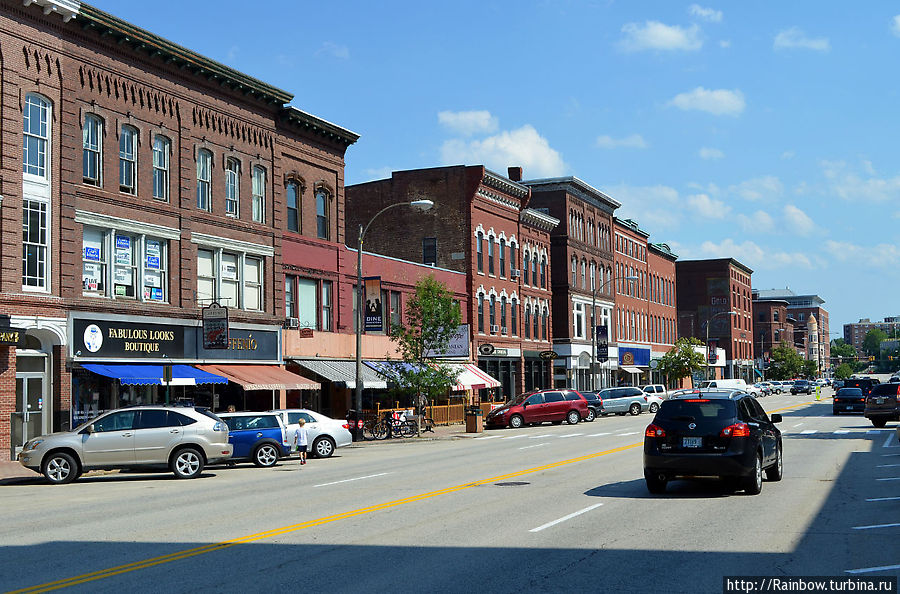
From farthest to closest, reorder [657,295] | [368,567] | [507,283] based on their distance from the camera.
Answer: [657,295], [507,283], [368,567]

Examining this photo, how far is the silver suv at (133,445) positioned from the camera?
73.6 feet

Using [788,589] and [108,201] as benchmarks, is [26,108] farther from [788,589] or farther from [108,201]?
[788,589]

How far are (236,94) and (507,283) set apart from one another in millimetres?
27145

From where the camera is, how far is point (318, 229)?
4200 centimetres

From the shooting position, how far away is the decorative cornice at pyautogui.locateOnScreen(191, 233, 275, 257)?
113ft

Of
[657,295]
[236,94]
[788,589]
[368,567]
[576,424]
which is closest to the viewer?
[788,589]

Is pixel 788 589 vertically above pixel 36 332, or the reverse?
pixel 36 332

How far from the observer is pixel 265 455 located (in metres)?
27.0

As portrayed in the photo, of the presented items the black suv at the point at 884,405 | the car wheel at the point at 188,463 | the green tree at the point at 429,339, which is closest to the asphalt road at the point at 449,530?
the car wheel at the point at 188,463

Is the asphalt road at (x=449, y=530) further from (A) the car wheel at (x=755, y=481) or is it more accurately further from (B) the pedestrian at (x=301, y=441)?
(B) the pedestrian at (x=301, y=441)

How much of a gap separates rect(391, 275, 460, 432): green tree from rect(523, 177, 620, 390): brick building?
96.2ft

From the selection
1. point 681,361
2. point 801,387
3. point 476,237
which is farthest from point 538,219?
point 801,387

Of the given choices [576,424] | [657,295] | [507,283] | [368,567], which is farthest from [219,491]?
[657,295]

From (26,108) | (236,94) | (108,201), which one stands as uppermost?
(236,94)
